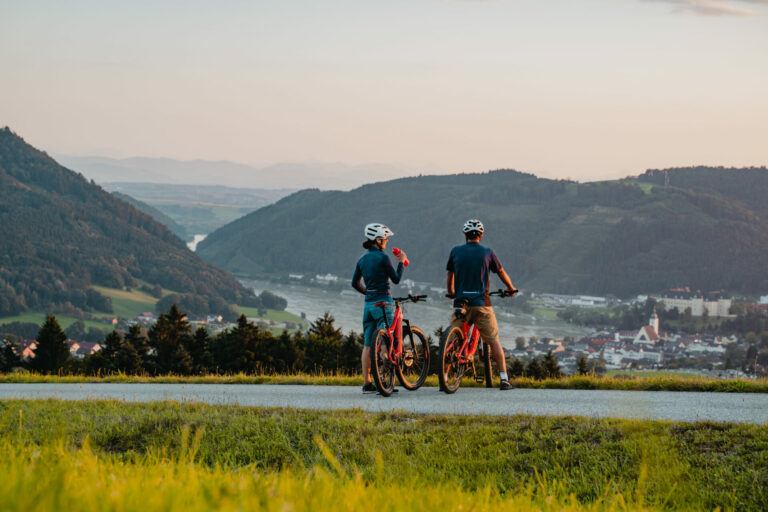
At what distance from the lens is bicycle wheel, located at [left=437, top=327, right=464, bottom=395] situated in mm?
10109

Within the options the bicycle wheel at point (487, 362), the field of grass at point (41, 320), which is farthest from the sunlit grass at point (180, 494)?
the field of grass at point (41, 320)

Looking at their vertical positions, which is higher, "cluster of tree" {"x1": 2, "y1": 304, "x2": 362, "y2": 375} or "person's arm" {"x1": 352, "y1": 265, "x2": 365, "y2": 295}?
"person's arm" {"x1": 352, "y1": 265, "x2": 365, "y2": 295}

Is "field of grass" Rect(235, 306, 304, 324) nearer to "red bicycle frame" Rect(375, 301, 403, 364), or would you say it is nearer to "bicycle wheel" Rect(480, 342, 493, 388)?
"bicycle wheel" Rect(480, 342, 493, 388)

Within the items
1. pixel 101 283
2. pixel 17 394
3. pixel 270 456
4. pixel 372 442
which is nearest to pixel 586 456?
pixel 372 442

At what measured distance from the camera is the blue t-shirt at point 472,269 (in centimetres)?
1031

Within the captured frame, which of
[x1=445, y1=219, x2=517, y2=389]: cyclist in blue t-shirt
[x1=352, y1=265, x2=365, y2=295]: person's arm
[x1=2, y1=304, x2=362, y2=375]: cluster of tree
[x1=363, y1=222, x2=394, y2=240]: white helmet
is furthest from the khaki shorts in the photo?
[x1=2, y1=304, x2=362, y2=375]: cluster of tree

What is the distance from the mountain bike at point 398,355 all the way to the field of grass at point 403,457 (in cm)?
197

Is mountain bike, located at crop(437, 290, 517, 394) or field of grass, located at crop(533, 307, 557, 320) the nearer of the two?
mountain bike, located at crop(437, 290, 517, 394)

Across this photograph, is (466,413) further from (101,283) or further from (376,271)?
(101,283)

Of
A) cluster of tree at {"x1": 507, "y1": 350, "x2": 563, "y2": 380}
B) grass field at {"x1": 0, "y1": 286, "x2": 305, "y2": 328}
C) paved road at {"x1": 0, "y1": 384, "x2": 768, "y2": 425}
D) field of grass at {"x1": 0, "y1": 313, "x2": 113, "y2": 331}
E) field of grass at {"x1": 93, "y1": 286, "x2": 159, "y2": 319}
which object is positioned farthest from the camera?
field of grass at {"x1": 93, "y1": 286, "x2": 159, "y2": 319}

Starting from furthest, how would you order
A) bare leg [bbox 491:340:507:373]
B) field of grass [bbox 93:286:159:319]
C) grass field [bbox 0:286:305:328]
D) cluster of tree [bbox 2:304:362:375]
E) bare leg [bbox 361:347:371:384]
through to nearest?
field of grass [bbox 93:286:159:319] < grass field [bbox 0:286:305:328] < cluster of tree [bbox 2:304:362:375] < bare leg [bbox 491:340:507:373] < bare leg [bbox 361:347:371:384]

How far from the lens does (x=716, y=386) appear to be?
410 inches

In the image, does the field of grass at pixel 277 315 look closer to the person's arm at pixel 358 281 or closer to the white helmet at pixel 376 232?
the person's arm at pixel 358 281

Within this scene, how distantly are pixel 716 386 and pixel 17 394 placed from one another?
10424mm
